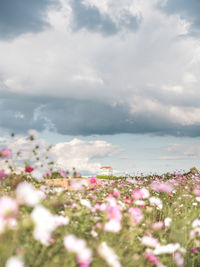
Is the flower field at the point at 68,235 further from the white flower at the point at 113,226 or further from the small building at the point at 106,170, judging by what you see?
the small building at the point at 106,170

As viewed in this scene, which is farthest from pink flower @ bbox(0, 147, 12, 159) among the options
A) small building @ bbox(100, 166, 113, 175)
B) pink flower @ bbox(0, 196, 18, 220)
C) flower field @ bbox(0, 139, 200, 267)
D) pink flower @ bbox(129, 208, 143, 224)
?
small building @ bbox(100, 166, 113, 175)

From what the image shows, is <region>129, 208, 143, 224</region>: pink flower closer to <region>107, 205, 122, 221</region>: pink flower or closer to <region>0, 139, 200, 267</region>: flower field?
<region>0, 139, 200, 267</region>: flower field

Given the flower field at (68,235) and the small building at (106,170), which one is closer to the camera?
the flower field at (68,235)

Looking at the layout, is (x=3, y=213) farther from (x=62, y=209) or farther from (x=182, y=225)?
(x=182, y=225)

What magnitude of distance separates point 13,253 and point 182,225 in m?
2.57

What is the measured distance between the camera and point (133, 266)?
3096 mm

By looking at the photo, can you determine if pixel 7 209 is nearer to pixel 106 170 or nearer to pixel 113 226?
pixel 113 226

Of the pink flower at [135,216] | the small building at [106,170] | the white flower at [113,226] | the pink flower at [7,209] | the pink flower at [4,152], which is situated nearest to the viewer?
the pink flower at [7,209]

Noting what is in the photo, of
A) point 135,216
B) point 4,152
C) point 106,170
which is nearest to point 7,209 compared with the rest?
point 135,216

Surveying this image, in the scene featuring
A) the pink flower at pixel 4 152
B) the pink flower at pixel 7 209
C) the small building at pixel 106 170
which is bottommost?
the small building at pixel 106 170

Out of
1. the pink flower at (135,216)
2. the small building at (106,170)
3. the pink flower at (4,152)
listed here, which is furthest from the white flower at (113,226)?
the small building at (106,170)

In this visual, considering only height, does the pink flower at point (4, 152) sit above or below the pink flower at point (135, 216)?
above

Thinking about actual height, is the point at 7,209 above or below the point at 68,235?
above

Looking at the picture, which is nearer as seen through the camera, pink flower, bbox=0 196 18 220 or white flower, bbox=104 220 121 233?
pink flower, bbox=0 196 18 220
